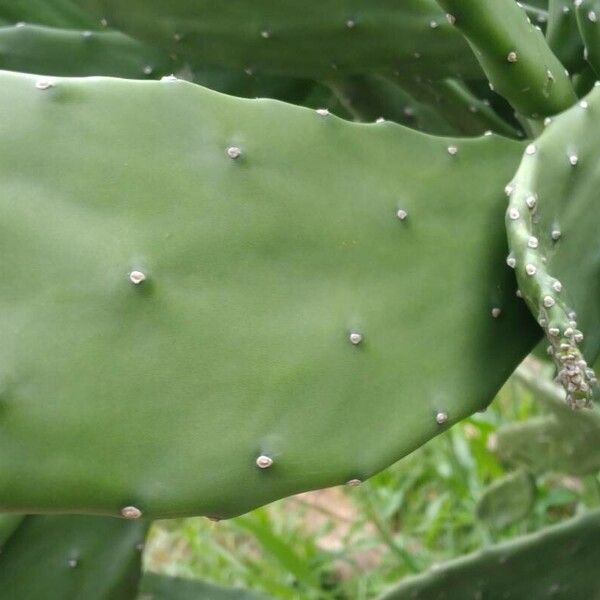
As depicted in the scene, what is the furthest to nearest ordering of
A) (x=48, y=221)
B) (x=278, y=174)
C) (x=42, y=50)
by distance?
(x=42, y=50), (x=278, y=174), (x=48, y=221)

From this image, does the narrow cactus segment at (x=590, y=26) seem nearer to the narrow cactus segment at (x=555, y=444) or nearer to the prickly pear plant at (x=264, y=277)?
the prickly pear plant at (x=264, y=277)

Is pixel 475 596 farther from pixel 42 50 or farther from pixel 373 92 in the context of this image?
pixel 42 50

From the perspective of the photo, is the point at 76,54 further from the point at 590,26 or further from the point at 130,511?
the point at 130,511

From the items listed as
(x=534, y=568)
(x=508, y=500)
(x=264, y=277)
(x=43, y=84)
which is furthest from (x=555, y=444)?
(x=43, y=84)

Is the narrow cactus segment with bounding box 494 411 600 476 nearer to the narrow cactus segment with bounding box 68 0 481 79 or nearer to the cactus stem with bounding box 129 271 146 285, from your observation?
the narrow cactus segment with bounding box 68 0 481 79

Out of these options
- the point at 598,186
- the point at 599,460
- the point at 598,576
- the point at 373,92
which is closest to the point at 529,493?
→ the point at 599,460

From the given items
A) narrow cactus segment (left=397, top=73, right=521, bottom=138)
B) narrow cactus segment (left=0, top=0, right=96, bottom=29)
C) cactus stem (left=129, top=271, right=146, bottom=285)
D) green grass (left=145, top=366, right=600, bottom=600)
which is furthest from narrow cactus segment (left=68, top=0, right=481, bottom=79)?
green grass (left=145, top=366, right=600, bottom=600)
